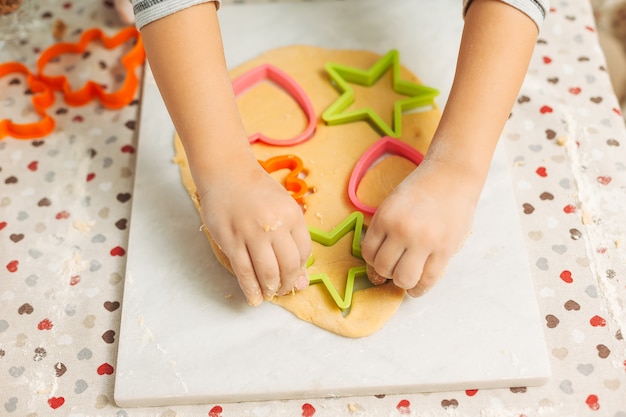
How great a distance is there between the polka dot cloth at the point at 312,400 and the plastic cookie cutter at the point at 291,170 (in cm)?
17

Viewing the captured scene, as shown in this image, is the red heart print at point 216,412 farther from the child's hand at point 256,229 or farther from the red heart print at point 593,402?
the red heart print at point 593,402

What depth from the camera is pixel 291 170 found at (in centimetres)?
75

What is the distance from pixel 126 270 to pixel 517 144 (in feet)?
1.56

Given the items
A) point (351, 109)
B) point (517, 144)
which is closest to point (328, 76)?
point (351, 109)

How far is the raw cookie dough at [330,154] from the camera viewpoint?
65 centimetres

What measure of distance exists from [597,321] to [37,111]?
2.33 ft

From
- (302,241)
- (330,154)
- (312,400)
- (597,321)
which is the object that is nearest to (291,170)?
(330,154)

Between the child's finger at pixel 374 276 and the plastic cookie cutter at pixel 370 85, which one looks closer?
the child's finger at pixel 374 276

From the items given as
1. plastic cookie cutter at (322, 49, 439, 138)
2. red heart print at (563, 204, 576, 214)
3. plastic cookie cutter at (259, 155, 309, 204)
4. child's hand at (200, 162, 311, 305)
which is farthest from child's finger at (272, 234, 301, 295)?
red heart print at (563, 204, 576, 214)

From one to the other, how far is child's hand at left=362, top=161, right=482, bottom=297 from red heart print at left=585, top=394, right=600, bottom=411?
182mm

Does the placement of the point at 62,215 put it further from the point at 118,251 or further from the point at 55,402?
the point at 55,402

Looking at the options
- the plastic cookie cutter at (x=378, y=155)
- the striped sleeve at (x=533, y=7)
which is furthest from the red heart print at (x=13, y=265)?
the striped sleeve at (x=533, y=7)

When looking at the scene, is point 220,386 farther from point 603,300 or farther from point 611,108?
point 611,108

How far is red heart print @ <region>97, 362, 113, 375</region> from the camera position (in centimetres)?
65
